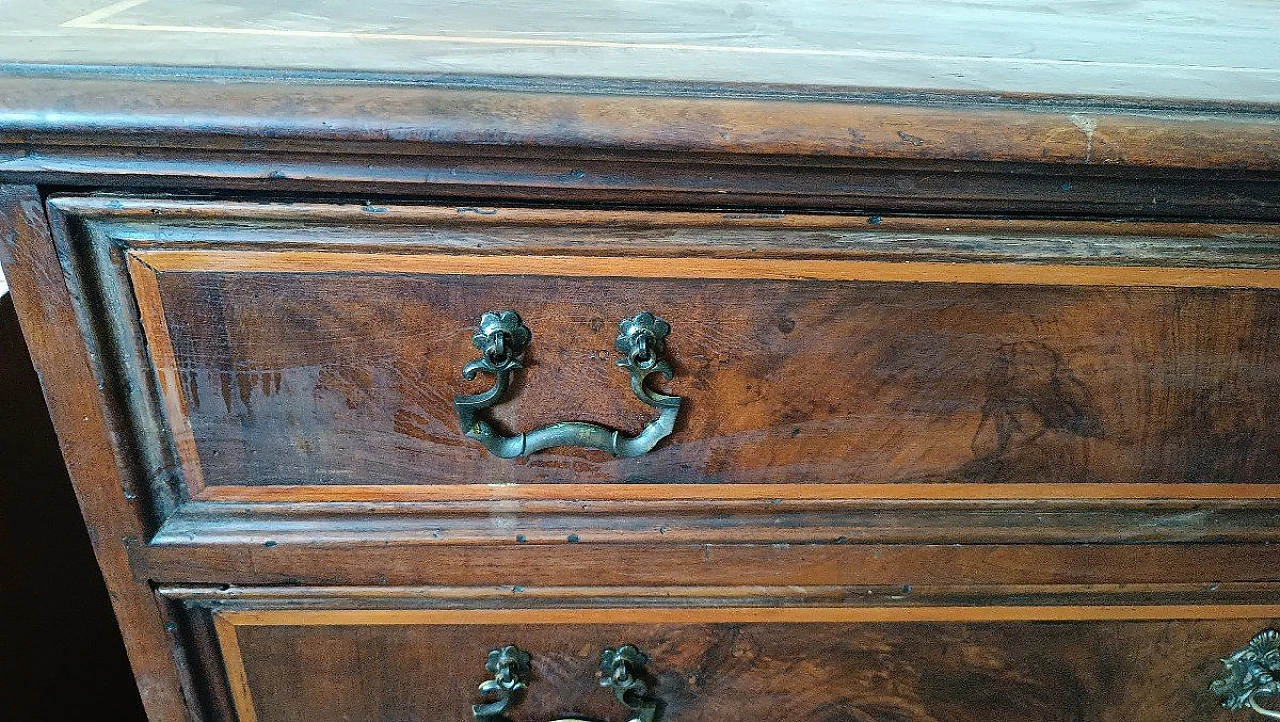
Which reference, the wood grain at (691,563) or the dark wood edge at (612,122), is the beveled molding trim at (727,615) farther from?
the dark wood edge at (612,122)

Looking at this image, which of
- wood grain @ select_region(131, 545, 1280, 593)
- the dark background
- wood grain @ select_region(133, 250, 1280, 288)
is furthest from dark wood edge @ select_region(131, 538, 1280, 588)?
the dark background

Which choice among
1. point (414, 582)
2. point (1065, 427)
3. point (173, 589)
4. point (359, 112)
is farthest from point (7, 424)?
point (1065, 427)

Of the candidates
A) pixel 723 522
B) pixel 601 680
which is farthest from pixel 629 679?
pixel 723 522

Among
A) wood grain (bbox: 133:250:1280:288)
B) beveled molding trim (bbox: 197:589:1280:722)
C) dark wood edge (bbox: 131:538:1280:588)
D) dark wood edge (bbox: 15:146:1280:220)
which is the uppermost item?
dark wood edge (bbox: 15:146:1280:220)

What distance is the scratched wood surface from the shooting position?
0.45 meters

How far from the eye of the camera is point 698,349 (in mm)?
467

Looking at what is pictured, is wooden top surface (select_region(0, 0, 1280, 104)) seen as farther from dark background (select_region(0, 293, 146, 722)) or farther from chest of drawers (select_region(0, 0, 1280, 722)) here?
dark background (select_region(0, 293, 146, 722))

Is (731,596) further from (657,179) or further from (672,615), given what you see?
(657,179)

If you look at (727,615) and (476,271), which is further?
(727,615)

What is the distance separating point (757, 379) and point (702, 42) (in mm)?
204

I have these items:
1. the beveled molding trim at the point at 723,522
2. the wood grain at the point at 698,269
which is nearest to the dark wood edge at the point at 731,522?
the beveled molding trim at the point at 723,522

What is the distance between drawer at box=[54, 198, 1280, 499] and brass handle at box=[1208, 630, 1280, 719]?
12 centimetres

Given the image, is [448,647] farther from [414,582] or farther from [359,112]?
[359,112]

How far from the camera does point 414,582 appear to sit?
0.52m
